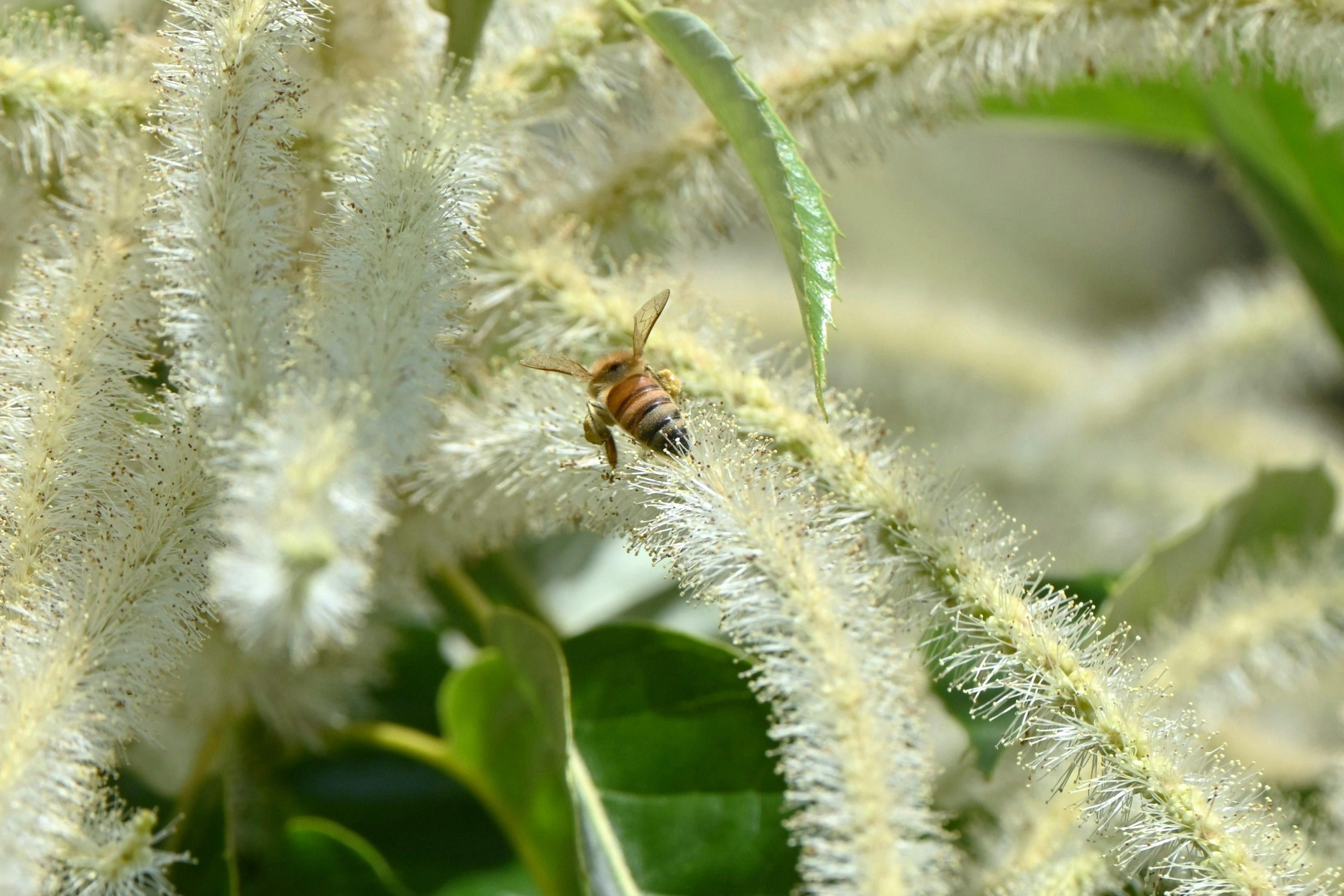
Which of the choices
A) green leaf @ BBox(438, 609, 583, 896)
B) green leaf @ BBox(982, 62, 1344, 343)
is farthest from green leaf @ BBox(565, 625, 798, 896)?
A: green leaf @ BBox(982, 62, 1344, 343)

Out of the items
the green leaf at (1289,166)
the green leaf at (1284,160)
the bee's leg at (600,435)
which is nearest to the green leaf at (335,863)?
the bee's leg at (600,435)

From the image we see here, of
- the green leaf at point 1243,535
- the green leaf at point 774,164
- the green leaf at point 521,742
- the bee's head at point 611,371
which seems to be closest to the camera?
the green leaf at point 774,164

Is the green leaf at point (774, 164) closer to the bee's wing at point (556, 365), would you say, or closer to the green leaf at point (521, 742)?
the bee's wing at point (556, 365)

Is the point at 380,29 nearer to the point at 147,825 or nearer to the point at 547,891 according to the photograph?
the point at 147,825

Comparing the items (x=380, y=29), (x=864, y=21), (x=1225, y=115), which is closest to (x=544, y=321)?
(x=380, y=29)

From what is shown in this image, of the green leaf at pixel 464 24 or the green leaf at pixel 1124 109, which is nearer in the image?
the green leaf at pixel 464 24

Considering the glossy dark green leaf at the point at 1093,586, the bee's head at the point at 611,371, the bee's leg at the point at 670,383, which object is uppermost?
the bee's leg at the point at 670,383

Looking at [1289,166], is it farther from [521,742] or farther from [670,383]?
[521,742]

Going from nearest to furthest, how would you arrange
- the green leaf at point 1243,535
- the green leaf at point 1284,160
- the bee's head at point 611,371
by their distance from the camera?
the bee's head at point 611,371 < the green leaf at point 1243,535 < the green leaf at point 1284,160
